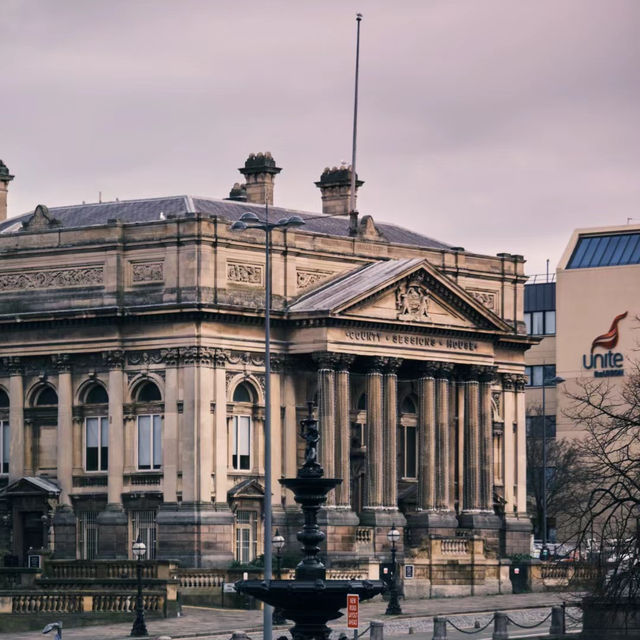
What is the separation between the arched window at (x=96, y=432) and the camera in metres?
116

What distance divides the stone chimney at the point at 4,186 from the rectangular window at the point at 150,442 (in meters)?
19.9

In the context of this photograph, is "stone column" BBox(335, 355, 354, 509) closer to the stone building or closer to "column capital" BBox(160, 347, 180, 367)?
the stone building

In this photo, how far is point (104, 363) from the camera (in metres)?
115

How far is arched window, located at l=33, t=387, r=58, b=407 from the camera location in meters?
117

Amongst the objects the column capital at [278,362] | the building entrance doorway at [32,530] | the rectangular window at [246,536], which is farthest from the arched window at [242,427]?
the building entrance doorway at [32,530]

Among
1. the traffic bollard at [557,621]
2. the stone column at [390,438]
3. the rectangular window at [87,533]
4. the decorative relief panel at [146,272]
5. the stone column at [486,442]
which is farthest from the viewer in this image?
the stone column at [486,442]

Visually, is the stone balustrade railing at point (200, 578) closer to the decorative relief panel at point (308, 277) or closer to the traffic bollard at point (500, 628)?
the decorative relief panel at point (308, 277)

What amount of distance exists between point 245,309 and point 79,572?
15.8 m

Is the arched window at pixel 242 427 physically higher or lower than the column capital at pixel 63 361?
lower

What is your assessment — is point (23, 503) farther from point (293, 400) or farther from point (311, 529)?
point (311, 529)

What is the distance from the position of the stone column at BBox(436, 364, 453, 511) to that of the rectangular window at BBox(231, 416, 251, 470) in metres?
11.4

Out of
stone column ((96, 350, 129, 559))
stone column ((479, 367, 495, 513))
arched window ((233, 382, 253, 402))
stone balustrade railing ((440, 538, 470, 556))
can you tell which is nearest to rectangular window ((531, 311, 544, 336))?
stone column ((479, 367, 495, 513))

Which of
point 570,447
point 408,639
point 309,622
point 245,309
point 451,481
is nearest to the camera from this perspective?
point 309,622

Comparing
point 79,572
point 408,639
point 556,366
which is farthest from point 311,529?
point 556,366
